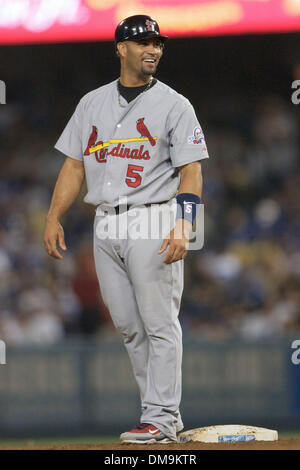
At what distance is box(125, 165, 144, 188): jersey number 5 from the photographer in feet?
13.4

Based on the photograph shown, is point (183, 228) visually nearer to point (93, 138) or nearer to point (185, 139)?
point (185, 139)

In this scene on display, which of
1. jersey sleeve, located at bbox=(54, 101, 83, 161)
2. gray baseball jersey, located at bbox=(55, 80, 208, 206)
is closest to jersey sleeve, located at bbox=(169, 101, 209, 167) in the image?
gray baseball jersey, located at bbox=(55, 80, 208, 206)

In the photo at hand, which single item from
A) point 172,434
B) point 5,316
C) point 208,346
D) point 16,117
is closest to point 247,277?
point 208,346

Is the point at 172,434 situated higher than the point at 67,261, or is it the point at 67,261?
A: the point at 67,261

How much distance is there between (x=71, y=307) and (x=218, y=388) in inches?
71.5

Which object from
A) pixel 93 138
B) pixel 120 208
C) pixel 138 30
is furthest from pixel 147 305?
pixel 138 30

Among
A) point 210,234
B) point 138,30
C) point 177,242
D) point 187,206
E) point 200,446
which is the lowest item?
point 200,446

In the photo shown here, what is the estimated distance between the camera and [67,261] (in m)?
9.60

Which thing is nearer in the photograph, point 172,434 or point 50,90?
point 172,434

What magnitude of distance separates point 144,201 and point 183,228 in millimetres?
251

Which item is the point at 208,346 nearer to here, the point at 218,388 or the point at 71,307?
the point at 218,388

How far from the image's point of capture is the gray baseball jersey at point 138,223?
407 cm

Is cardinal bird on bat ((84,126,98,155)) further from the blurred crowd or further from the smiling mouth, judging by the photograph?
the blurred crowd

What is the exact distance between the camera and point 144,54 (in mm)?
4137
